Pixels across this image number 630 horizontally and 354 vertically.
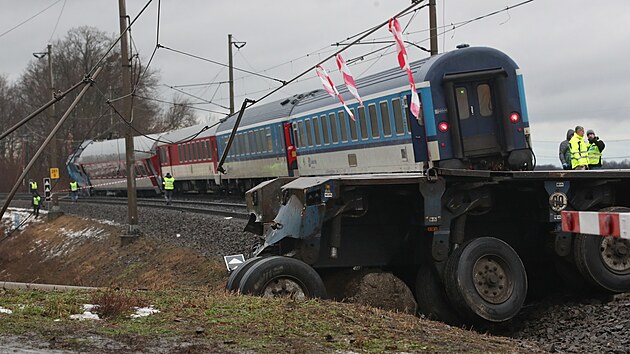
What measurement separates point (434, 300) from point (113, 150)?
4745 centimetres

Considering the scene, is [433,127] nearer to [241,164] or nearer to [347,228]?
[347,228]

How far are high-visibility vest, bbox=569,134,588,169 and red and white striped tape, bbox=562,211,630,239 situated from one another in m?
11.5

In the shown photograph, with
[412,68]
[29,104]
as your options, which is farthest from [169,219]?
[29,104]

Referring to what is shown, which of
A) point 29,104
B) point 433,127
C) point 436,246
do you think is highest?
point 29,104

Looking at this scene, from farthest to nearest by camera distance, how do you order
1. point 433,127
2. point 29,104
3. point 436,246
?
point 29,104, point 433,127, point 436,246

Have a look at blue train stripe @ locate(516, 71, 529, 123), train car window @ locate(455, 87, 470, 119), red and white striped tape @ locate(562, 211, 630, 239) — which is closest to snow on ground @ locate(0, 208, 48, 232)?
train car window @ locate(455, 87, 470, 119)

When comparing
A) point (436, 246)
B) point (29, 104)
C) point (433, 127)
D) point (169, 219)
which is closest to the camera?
point (436, 246)

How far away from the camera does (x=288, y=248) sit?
35.9ft

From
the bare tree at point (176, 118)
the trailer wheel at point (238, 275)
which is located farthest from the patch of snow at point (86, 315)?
the bare tree at point (176, 118)

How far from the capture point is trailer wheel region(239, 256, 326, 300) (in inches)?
389

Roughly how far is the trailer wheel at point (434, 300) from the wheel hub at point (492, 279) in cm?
44

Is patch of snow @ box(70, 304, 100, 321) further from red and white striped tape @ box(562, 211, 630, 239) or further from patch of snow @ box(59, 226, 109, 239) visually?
patch of snow @ box(59, 226, 109, 239)

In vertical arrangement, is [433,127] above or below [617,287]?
above

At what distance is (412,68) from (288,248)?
9401mm
